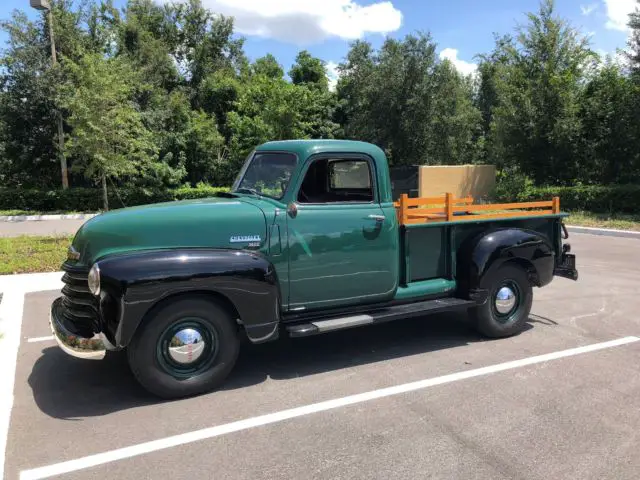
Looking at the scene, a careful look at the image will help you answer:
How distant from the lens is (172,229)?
4020 millimetres

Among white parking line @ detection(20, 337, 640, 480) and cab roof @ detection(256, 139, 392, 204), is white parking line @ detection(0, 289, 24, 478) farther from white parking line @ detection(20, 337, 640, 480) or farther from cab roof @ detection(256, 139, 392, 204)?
cab roof @ detection(256, 139, 392, 204)

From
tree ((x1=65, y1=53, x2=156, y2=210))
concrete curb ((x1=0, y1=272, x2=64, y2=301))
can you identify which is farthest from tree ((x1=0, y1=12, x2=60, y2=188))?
concrete curb ((x1=0, y1=272, x2=64, y2=301))

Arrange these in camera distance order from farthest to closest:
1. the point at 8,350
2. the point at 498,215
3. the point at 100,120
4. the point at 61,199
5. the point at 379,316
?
the point at 61,199
the point at 100,120
the point at 498,215
the point at 8,350
the point at 379,316

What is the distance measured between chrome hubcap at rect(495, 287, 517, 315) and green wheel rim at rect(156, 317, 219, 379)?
308cm

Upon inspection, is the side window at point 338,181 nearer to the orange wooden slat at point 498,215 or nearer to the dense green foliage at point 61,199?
the orange wooden slat at point 498,215

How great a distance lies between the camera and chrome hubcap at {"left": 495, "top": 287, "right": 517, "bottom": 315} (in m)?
5.48

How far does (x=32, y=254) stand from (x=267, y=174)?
24.7ft

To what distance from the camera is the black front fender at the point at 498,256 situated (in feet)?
17.1

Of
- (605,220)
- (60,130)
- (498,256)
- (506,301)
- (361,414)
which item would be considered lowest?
(361,414)

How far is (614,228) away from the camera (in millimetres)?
14812

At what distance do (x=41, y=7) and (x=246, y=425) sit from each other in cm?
1376

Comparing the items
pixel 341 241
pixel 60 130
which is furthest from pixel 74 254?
pixel 60 130

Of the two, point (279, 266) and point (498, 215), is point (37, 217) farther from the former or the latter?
point (498, 215)

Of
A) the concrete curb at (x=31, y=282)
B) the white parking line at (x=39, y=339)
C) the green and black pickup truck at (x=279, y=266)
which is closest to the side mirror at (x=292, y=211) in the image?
the green and black pickup truck at (x=279, y=266)
